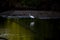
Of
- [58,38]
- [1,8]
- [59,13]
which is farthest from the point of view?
[1,8]

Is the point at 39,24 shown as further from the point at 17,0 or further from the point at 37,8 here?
the point at 17,0

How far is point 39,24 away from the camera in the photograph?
139 inches

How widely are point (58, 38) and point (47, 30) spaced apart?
0.95 ft

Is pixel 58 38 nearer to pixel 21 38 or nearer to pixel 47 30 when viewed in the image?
pixel 47 30

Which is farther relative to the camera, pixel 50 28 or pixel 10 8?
pixel 10 8

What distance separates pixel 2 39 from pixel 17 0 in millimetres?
4846

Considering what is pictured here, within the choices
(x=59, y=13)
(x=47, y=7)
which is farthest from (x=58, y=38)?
(x=47, y=7)

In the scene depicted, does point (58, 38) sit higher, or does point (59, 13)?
point (58, 38)

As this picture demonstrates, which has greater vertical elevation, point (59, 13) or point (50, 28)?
point (50, 28)

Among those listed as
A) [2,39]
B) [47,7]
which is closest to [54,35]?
[2,39]

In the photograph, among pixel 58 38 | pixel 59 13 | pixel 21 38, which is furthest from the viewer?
pixel 59 13

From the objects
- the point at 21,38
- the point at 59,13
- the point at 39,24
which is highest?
the point at 39,24

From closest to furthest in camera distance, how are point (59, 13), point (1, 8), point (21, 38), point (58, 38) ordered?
point (58, 38) → point (21, 38) → point (59, 13) → point (1, 8)

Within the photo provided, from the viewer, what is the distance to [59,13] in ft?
22.8
